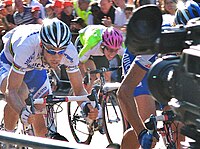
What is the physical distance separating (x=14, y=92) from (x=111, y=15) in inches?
215

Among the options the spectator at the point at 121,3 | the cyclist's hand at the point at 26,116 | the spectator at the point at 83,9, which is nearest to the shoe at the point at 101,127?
the cyclist's hand at the point at 26,116

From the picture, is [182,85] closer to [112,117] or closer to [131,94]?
[131,94]

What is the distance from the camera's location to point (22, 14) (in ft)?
41.3

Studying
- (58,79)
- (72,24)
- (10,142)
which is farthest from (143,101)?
(72,24)

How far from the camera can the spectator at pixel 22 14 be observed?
489 inches

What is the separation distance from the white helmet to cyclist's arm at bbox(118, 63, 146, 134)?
2.36 feet

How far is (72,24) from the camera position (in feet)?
39.9

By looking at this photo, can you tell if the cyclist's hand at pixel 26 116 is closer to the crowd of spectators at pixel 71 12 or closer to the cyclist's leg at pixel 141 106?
the cyclist's leg at pixel 141 106

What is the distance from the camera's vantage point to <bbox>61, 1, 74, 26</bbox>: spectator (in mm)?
12305

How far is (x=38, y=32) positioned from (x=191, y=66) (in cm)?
352

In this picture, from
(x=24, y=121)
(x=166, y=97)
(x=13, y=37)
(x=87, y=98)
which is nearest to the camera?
(x=166, y=97)

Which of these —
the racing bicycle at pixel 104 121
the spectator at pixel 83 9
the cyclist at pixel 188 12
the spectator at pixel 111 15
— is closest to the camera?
the cyclist at pixel 188 12

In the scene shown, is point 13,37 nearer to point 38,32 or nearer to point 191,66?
point 38,32

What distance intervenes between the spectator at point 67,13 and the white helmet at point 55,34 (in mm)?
6160
